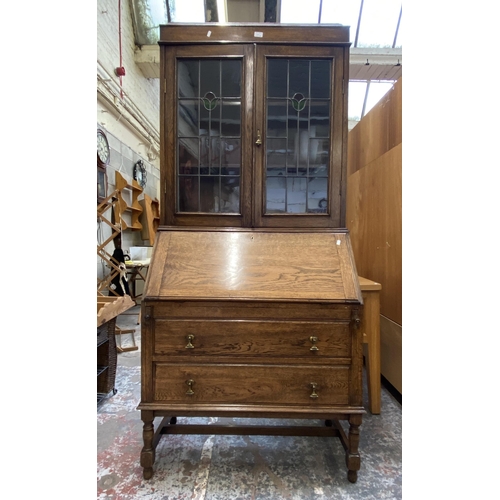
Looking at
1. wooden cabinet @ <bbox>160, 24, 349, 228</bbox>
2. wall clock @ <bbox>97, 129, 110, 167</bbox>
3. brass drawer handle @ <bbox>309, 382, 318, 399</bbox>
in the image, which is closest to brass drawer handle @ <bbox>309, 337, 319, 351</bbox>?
brass drawer handle @ <bbox>309, 382, 318, 399</bbox>

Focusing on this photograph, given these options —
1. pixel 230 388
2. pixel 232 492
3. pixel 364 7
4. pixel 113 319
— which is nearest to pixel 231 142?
pixel 230 388

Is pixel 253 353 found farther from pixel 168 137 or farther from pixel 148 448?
pixel 168 137

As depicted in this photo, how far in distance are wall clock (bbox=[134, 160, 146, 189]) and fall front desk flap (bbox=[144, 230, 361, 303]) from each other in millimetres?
3369

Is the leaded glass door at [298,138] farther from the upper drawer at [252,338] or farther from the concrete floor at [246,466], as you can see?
the concrete floor at [246,466]

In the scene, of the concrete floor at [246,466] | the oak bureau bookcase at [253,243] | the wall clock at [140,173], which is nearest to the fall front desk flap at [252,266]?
the oak bureau bookcase at [253,243]

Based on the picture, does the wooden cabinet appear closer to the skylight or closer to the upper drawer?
the upper drawer

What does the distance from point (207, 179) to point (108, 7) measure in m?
3.57

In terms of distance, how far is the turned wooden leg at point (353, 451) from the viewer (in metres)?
1.26

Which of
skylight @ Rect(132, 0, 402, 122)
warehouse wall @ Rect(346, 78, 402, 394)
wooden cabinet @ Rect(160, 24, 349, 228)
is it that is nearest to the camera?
wooden cabinet @ Rect(160, 24, 349, 228)

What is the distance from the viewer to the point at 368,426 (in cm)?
171

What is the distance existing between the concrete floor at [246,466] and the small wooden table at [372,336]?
12cm

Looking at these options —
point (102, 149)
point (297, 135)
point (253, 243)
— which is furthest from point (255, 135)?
point (102, 149)

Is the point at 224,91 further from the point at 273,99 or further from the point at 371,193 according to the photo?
the point at 371,193

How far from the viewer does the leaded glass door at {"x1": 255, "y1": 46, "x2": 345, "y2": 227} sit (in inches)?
60.1
